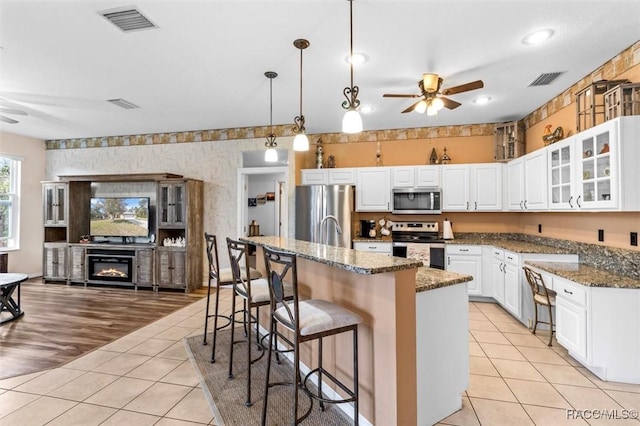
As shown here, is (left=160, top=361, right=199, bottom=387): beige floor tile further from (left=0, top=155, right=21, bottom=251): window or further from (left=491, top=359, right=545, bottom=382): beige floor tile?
(left=0, top=155, right=21, bottom=251): window

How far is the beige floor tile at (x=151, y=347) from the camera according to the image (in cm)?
314

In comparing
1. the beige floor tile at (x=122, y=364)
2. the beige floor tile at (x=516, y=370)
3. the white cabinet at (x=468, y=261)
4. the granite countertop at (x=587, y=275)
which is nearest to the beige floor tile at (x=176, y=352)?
the beige floor tile at (x=122, y=364)

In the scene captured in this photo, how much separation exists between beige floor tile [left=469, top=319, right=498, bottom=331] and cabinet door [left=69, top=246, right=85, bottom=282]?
630 centimetres

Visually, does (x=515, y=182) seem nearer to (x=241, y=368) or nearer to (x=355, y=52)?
(x=355, y=52)

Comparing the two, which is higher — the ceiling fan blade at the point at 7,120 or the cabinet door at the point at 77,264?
the ceiling fan blade at the point at 7,120

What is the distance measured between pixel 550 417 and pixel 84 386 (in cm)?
335

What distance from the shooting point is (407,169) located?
523cm

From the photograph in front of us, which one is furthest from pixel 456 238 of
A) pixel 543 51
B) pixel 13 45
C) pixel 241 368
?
pixel 13 45

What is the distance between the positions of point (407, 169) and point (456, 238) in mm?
1358

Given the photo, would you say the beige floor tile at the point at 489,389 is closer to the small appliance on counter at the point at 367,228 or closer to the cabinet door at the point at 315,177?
the small appliance on counter at the point at 367,228

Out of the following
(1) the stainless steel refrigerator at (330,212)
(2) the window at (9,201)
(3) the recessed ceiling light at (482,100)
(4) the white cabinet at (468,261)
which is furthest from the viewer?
(2) the window at (9,201)

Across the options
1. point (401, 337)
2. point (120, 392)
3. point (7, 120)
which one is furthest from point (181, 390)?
point (7, 120)

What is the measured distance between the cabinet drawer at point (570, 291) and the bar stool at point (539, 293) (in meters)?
0.22

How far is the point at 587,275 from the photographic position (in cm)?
284
